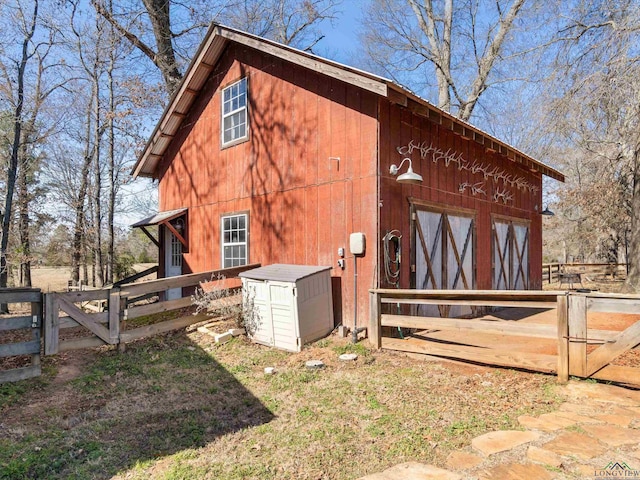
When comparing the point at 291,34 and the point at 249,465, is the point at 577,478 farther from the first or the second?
the point at 291,34

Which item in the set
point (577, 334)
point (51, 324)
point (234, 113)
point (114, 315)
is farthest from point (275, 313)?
point (234, 113)

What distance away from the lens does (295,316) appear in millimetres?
6230

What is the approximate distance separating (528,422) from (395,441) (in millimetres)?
1227

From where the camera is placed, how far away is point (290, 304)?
628cm

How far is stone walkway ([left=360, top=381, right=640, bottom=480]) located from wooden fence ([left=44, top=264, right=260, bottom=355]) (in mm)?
4977

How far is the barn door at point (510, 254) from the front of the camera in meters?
10.0

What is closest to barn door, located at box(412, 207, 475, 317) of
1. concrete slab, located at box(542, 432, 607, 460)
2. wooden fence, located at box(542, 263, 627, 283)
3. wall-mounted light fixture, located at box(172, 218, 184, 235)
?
concrete slab, located at box(542, 432, 607, 460)

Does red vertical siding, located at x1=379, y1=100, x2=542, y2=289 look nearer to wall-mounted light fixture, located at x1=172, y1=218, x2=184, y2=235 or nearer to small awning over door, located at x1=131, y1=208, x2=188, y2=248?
small awning over door, located at x1=131, y1=208, x2=188, y2=248

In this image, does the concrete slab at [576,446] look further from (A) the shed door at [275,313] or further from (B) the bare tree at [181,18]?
(B) the bare tree at [181,18]

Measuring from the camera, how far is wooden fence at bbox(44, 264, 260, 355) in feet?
18.6

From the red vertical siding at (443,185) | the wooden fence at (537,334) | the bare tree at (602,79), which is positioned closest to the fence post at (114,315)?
the wooden fence at (537,334)

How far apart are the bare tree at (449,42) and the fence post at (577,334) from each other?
1436 cm

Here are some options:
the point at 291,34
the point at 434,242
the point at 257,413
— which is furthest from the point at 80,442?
the point at 291,34
